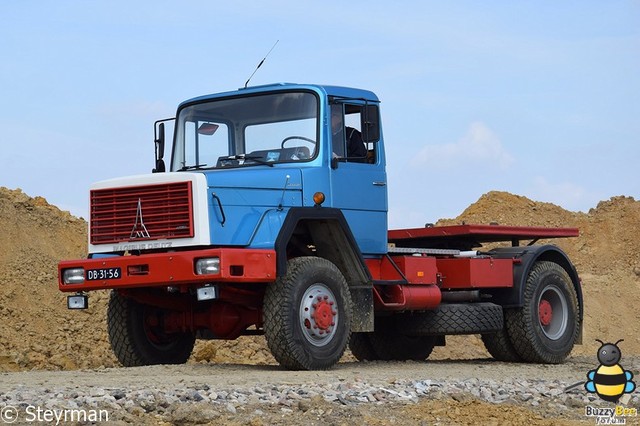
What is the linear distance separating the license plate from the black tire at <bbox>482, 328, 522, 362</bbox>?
6035 mm

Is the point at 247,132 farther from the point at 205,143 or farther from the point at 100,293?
the point at 100,293

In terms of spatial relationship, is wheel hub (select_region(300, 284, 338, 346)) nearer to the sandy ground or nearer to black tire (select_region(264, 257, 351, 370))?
black tire (select_region(264, 257, 351, 370))

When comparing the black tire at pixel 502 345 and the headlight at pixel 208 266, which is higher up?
the headlight at pixel 208 266

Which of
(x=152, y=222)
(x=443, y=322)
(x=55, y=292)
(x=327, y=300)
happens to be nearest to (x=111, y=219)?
(x=152, y=222)

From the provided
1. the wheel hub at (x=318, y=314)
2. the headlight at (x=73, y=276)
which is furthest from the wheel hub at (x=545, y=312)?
the headlight at (x=73, y=276)

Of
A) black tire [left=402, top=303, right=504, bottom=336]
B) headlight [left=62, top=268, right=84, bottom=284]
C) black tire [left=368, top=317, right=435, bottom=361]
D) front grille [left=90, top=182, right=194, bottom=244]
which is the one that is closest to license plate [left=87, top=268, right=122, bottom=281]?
headlight [left=62, top=268, right=84, bottom=284]

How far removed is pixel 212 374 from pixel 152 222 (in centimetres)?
185

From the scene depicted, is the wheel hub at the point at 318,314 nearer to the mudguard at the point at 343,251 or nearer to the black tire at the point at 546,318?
the mudguard at the point at 343,251

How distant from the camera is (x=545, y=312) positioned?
17.3 meters

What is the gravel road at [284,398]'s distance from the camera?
31.1 ft

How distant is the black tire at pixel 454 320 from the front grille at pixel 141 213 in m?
4.35

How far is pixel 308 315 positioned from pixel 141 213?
2212mm

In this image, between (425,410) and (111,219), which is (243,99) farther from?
(425,410)

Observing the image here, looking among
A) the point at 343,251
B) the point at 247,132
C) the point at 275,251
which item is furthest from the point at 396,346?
the point at 275,251
